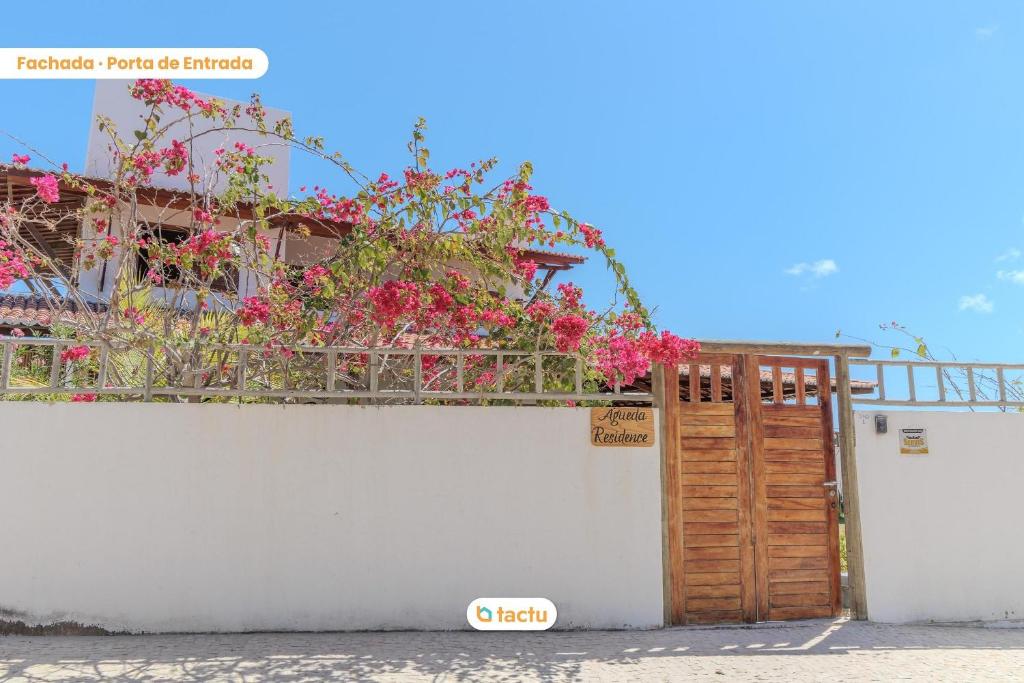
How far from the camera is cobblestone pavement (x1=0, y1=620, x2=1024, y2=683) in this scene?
4.69 m

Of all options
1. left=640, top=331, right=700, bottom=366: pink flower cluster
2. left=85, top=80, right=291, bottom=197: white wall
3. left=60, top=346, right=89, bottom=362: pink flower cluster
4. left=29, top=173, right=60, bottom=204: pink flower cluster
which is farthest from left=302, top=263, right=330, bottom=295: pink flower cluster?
left=85, top=80, right=291, bottom=197: white wall

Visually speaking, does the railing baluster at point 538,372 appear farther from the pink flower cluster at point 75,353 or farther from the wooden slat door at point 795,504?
the pink flower cluster at point 75,353

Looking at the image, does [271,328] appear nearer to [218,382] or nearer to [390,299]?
[218,382]

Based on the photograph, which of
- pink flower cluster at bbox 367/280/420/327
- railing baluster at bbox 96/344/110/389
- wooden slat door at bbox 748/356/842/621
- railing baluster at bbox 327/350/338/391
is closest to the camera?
pink flower cluster at bbox 367/280/420/327

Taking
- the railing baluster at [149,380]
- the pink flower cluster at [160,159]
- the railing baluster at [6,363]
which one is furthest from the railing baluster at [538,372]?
the railing baluster at [6,363]

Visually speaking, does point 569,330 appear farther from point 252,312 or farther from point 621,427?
point 252,312

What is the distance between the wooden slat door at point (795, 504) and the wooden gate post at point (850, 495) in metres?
0.10

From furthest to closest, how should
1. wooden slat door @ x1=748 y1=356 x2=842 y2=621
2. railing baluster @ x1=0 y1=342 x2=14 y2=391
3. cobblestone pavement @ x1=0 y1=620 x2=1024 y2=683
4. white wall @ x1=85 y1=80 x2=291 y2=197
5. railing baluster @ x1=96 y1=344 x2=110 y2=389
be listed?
white wall @ x1=85 y1=80 x2=291 y2=197
wooden slat door @ x1=748 y1=356 x2=842 y2=621
railing baluster @ x1=96 y1=344 x2=110 y2=389
railing baluster @ x1=0 y1=342 x2=14 y2=391
cobblestone pavement @ x1=0 y1=620 x2=1024 y2=683

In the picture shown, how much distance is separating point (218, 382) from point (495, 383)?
230cm

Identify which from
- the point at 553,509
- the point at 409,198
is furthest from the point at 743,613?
the point at 409,198

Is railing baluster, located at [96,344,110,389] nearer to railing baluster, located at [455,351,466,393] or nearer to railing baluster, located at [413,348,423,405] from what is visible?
railing baluster, located at [413,348,423,405]

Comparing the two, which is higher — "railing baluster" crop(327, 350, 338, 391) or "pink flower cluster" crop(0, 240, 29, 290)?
"pink flower cluster" crop(0, 240, 29, 290)

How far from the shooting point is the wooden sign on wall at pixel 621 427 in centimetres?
600

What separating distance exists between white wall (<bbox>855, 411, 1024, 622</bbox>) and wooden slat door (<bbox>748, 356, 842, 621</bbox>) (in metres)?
0.28
